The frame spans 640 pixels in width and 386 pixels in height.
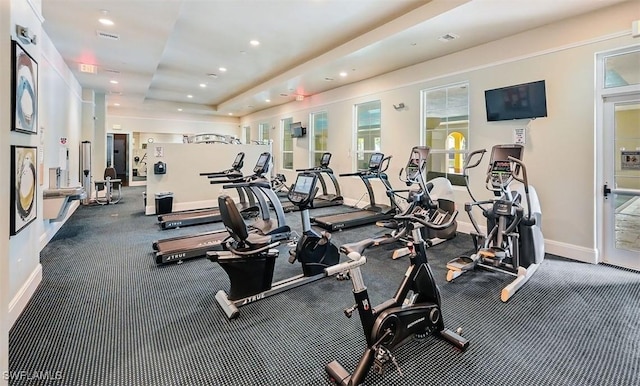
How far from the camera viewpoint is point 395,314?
2006mm

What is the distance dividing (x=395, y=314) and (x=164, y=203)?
246 inches

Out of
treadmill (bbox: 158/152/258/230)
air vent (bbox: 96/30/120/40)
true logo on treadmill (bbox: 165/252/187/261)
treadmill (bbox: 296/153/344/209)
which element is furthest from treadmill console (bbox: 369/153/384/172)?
air vent (bbox: 96/30/120/40)

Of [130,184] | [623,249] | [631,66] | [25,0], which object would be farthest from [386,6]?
[130,184]

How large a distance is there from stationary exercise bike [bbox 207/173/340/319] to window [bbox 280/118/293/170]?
8.23 m

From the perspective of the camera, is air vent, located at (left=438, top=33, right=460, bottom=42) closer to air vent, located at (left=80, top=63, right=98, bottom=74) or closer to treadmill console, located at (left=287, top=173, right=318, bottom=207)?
treadmill console, located at (left=287, top=173, right=318, bottom=207)

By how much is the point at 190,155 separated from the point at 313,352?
645 centimetres

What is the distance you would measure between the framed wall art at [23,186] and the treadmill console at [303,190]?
233cm

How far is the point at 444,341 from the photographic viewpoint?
2.34 m

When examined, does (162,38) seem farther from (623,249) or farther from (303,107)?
(623,249)

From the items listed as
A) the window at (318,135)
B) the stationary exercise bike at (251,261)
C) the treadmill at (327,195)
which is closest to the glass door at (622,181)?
the stationary exercise bike at (251,261)

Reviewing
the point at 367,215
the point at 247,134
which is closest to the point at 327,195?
the point at 367,215

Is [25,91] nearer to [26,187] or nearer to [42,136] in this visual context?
[26,187]

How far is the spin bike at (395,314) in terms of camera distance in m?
1.88

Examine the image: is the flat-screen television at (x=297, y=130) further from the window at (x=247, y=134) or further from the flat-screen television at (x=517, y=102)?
the flat-screen television at (x=517, y=102)
